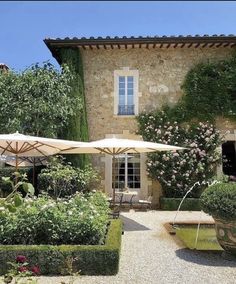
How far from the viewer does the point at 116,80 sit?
1539 cm

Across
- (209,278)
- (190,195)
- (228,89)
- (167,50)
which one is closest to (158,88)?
(167,50)

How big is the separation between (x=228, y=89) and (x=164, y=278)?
10.9 meters

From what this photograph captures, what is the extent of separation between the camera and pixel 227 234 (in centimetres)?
663

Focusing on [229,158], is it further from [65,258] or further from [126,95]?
[65,258]

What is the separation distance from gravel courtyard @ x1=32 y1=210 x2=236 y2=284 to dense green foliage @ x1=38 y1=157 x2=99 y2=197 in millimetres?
5042

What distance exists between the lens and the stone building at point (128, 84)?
15258mm

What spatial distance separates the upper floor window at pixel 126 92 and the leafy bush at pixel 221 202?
8750 mm

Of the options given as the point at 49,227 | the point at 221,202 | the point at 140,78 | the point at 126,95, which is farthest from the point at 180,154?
the point at 49,227

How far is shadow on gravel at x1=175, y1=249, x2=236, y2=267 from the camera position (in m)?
6.40

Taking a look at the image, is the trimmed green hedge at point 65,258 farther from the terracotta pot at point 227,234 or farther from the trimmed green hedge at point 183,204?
the trimmed green hedge at point 183,204

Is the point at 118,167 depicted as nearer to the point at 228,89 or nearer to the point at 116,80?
the point at 116,80

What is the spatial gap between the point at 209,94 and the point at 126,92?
10.5 ft

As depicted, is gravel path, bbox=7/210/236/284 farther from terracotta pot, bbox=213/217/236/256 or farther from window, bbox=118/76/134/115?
window, bbox=118/76/134/115

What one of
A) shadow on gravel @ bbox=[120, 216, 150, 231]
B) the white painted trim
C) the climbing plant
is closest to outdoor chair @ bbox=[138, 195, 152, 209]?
the white painted trim
